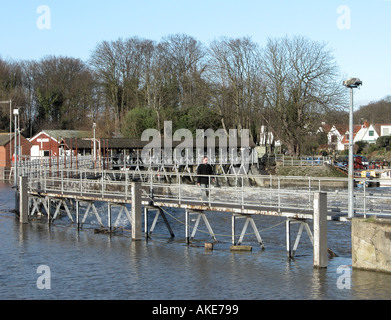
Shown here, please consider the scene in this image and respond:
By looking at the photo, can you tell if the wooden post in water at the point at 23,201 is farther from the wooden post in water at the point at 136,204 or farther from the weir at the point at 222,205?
→ the wooden post in water at the point at 136,204

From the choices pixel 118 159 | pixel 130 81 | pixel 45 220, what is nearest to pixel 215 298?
pixel 45 220

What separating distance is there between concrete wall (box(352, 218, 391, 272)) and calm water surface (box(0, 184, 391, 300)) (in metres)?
0.31

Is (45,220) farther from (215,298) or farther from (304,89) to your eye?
(304,89)

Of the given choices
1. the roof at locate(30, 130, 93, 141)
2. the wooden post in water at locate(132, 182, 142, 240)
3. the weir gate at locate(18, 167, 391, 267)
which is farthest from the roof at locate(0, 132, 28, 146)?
the wooden post in water at locate(132, 182, 142, 240)

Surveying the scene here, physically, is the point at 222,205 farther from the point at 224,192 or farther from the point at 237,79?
the point at 237,79

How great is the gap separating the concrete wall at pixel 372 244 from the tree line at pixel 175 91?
2056 inches

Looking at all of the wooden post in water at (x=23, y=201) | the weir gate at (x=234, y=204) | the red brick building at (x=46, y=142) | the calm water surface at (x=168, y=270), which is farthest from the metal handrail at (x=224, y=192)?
the red brick building at (x=46, y=142)

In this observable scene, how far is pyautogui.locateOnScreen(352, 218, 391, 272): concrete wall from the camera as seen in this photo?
19328 millimetres

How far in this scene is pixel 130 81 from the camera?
85188mm

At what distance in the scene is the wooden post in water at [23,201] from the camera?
111 ft

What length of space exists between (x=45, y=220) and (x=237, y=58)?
45.2 m

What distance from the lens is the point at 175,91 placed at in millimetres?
84500

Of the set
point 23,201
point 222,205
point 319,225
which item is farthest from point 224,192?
point 319,225

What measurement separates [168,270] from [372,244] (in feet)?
22.1
